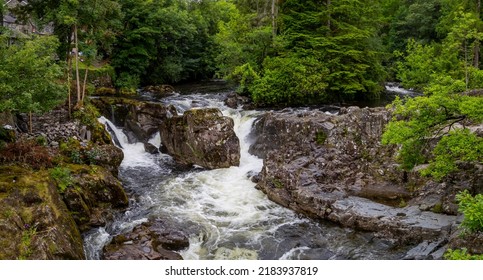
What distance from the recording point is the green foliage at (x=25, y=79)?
1407cm

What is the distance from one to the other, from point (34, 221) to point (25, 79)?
570cm

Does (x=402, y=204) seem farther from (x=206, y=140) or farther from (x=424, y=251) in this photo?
(x=206, y=140)

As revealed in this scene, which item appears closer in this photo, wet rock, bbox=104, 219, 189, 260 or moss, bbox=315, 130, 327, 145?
wet rock, bbox=104, 219, 189, 260

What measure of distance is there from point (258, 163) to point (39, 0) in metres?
15.1

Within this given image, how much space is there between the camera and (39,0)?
21.8m

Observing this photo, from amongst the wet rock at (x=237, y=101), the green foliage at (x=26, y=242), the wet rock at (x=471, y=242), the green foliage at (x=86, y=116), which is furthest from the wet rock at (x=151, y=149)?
the wet rock at (x=471, y=242)

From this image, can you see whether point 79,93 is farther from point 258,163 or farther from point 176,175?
point 258,163

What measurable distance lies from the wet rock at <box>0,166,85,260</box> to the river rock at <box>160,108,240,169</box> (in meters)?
9.25

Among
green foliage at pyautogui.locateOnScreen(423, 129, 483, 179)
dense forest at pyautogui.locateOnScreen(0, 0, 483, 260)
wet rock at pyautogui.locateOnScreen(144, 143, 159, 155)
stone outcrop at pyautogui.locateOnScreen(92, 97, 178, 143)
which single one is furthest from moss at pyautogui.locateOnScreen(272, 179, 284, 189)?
stone outcrop at pyautogui.locateOnScreen(92, 97, 178, 143)

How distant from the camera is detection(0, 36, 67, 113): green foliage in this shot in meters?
14.1

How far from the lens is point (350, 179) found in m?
18.2

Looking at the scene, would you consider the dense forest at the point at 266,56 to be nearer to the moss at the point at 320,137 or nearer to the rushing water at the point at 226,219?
the moss at the point at 320,137

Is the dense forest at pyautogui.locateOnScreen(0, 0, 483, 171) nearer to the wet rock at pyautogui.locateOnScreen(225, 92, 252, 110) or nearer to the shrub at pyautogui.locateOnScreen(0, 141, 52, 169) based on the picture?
the wet rock at pyautogui.locateOnScreen(225, 92, 252, 110)

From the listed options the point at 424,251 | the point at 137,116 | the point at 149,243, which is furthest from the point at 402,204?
the point at 137,116
